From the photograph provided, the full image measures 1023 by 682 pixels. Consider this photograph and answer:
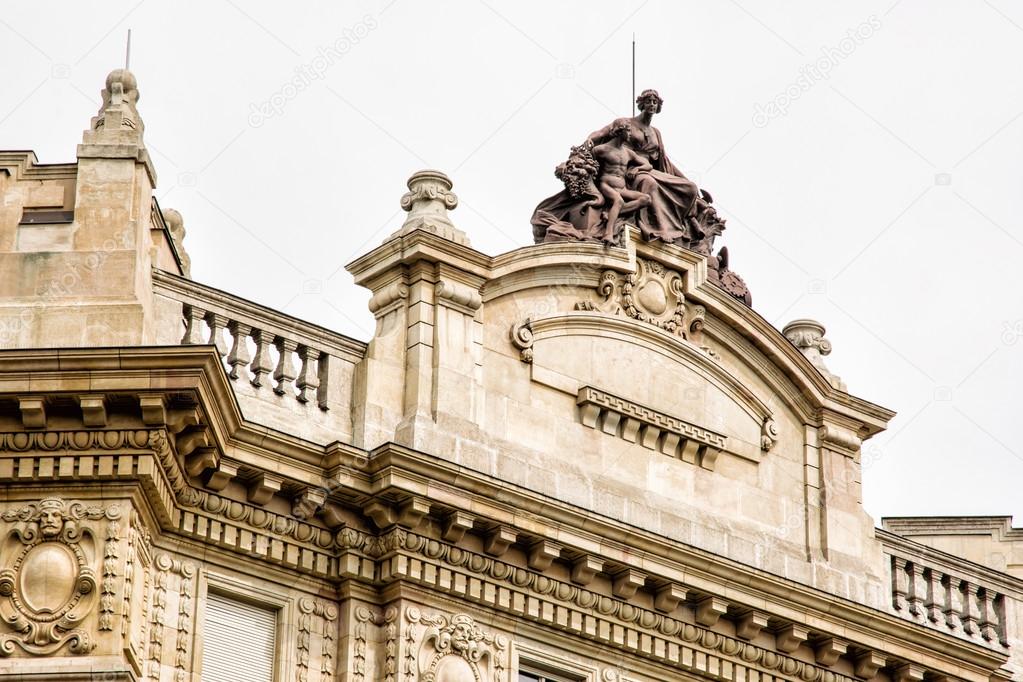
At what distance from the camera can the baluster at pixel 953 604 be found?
3522 centimetres

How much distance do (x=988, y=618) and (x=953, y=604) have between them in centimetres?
63

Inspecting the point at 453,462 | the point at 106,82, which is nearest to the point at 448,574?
the point at 453,462

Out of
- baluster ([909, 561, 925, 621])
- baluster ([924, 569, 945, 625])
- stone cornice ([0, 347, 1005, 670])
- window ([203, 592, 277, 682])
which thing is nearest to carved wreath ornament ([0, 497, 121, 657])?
stone cornice ([0, 347, 1005, 670])

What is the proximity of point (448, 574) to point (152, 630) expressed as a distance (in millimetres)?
3729

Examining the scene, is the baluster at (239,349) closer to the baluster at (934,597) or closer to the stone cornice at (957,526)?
the baluster at (934,597)

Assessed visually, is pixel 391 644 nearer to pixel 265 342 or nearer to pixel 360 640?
pixel 360 640

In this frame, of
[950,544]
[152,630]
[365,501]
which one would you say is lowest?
[152,630]

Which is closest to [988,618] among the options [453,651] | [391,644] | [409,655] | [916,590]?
[916,590]

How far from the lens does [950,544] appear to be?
3997cm

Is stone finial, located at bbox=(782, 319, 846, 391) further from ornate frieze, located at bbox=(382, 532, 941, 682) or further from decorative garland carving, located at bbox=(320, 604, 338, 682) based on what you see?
decorative garland carving, located at bbox=(320, 604, 338, 682)

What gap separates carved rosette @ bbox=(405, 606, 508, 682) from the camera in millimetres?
29766

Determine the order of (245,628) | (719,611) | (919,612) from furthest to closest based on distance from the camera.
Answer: (919,612)
(719,611)
(245,628)

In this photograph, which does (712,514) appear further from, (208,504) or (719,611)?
(208,504)

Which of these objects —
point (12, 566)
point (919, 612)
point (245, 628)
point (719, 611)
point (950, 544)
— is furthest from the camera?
point (950, 544)
